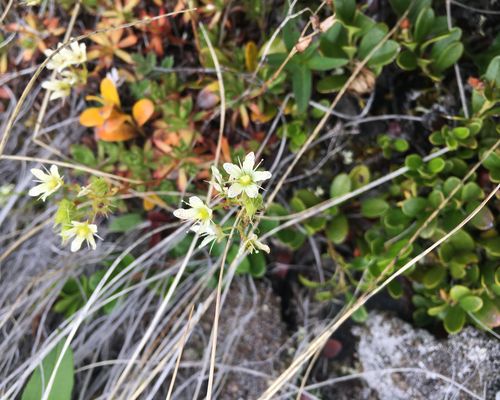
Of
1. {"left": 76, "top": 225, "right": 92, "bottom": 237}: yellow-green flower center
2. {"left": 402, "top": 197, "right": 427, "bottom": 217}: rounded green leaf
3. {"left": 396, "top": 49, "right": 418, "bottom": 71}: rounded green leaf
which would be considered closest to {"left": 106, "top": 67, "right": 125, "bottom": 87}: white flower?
{"left": 76, "top": 225, "right": 92, "bottom": 237}: yellow-green flower center

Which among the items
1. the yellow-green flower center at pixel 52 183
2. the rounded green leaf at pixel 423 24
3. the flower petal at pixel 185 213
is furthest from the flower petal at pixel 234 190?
the rounded green leaf at pixel 423 24

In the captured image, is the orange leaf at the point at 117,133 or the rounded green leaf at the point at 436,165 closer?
the rounded green leaf at the point at 436,165

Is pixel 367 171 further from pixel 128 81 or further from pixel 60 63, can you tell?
pixel 60 63

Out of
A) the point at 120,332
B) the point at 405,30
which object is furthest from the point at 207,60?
the point at 120,332

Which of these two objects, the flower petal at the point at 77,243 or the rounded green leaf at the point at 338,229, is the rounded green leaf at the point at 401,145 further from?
the flower petal at the point at 77,243

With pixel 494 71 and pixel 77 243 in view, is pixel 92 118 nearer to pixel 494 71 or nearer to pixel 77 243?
pixel 77 243

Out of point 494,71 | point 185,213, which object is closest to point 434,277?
point 494,71
